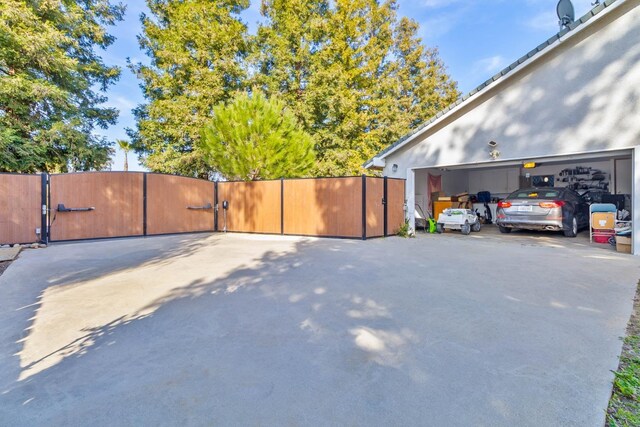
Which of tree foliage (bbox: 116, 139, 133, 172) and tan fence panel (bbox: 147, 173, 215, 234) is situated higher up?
tree foliage (bbox: 116, 139, 133, 172)

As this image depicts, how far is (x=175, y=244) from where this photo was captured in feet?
25.7

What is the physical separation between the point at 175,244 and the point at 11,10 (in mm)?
9981

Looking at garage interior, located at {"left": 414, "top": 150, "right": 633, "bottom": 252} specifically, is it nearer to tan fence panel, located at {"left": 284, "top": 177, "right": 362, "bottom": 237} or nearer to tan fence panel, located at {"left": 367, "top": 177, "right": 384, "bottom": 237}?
tan fence panel, located at {"left": 367, "top": 177, "right": 384, "bottom": 237}

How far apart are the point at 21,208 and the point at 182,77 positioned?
1060 centimetres

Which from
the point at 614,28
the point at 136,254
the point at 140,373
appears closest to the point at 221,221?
the point at 136,254

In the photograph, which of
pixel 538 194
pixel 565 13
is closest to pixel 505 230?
pixel 538 194

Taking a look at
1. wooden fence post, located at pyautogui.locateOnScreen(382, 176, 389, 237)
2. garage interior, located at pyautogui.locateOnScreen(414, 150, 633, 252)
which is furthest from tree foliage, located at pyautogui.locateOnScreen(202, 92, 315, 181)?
garage interior, located at pyautogui.locateOnScreen(414, 150, 633, 252)

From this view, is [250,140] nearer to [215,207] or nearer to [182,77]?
[215,207]

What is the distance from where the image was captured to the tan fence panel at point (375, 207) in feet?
28.0

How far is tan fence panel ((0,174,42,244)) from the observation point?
7.43 meters

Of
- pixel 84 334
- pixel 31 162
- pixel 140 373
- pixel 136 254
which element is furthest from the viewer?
pixel 31 162

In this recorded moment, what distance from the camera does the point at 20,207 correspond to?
7566 millimetres

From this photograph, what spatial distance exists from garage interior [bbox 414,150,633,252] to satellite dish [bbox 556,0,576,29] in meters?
3.95

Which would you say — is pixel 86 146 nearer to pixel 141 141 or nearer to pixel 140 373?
pixel 141 141
